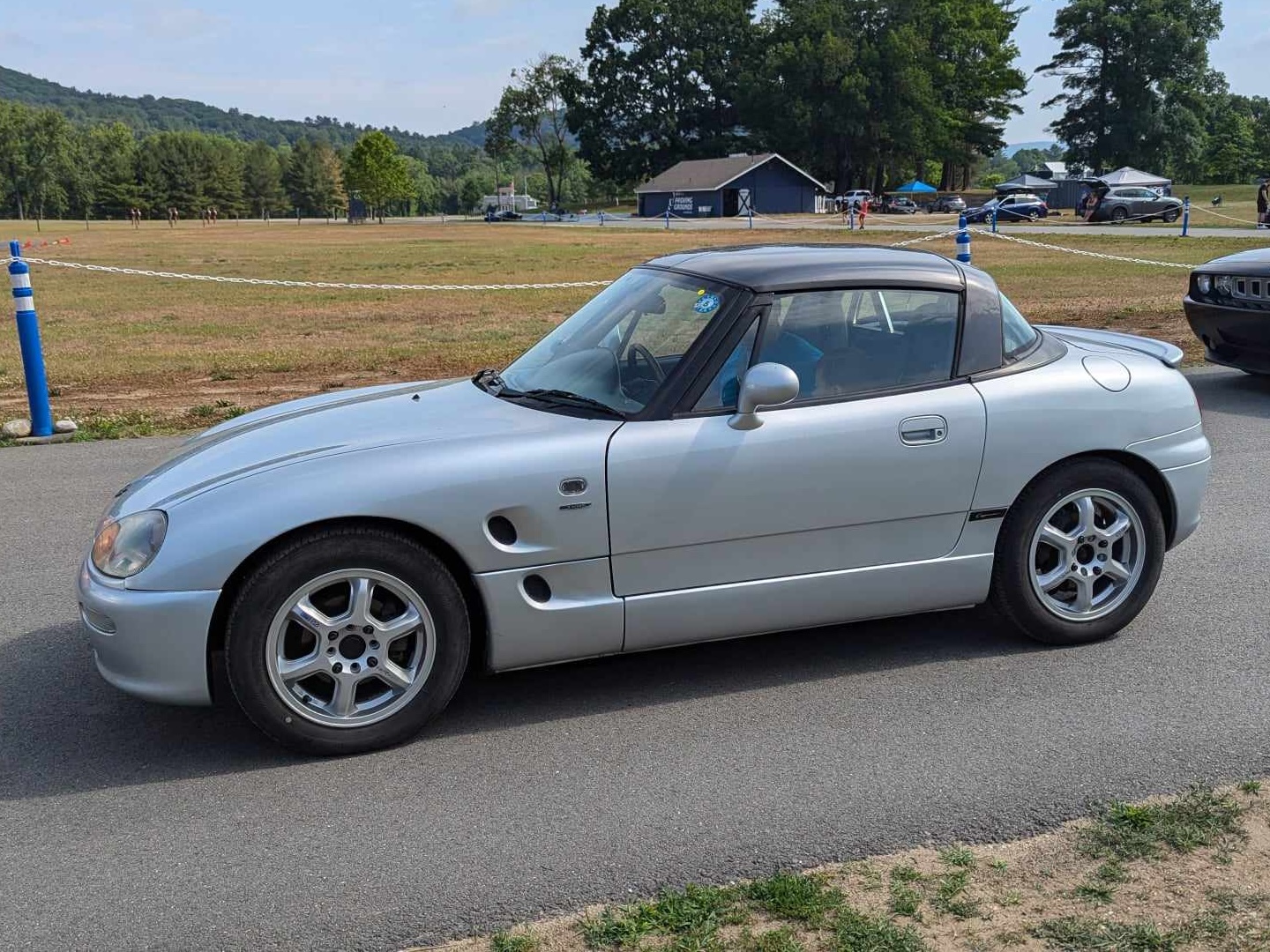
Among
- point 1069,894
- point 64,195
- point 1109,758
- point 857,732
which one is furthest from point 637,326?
point 64,195

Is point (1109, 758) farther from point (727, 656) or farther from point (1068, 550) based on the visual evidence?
point (727, 656)

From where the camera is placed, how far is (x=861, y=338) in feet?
14.2

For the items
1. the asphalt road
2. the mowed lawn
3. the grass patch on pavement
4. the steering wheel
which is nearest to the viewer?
the grass patch on pavement

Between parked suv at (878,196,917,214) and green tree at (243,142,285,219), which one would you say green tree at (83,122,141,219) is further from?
parked suv at (878,196,917,214)

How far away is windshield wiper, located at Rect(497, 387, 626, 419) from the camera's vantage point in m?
4.09

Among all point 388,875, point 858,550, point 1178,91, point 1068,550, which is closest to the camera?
point 388,875

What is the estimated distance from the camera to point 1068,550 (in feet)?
14.7

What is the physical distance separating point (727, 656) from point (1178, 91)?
10336 cm

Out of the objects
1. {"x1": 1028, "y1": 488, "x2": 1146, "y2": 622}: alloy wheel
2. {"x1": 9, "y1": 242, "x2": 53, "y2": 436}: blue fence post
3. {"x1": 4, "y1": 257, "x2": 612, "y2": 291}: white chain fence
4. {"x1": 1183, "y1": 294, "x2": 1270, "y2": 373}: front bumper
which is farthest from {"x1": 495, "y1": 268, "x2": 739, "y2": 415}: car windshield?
{"x1": 1183, "y1": 294, "x2": 1270, "y2": 373}: front bumper

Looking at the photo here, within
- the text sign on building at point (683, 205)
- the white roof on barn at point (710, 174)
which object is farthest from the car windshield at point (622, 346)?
the text sign on building at point (683, 205)

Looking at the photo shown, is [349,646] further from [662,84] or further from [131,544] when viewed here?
[662,84]

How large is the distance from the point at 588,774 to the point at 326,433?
1463mm

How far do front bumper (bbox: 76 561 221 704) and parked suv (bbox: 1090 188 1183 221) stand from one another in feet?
168

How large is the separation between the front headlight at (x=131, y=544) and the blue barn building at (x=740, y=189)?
284ft
